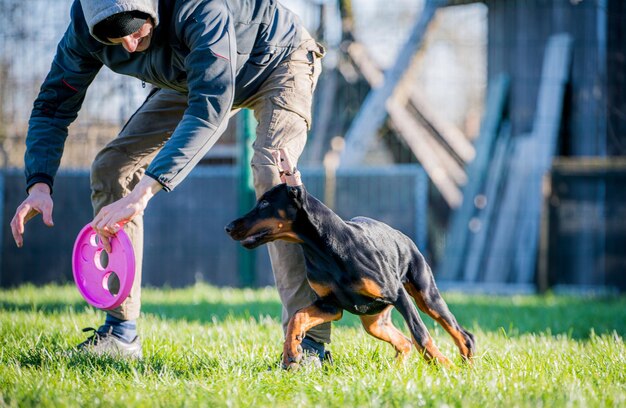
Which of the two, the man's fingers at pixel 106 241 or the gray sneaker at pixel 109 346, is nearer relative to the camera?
the man's fingers at pixel 106 241

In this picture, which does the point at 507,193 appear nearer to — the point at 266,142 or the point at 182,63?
the point at 266,142

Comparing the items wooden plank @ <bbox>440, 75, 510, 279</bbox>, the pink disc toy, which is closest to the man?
the pink disc toy

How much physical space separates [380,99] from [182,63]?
7816mm

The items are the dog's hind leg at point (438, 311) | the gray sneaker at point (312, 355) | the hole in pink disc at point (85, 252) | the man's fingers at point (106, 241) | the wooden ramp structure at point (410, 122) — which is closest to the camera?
the man's fingers at point (106, 241)

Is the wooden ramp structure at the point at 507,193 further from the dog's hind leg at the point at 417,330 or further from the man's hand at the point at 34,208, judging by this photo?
the man's hand at the point at 34,208

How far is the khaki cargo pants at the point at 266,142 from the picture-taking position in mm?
3648

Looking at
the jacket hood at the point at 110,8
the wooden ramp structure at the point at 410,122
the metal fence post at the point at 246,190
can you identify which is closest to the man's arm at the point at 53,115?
the jacket hood at the point at 110,8

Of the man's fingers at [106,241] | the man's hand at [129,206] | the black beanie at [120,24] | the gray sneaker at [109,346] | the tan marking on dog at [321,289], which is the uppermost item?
the black beanie at [120,24]

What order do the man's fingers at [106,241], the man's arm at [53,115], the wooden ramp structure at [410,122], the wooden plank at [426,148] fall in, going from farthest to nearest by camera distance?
the wooden plank at [426,148]
the wooden ramp structure at [410,122]
the man's arm at [53,115]
the man's fingers at [106,241]

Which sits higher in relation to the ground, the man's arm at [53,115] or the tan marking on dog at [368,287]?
the man's arm at [53,115]

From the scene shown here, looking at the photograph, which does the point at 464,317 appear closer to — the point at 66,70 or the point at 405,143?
the point at 66,70

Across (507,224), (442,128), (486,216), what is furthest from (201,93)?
(442,128)

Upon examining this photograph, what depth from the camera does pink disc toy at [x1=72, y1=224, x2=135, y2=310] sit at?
11.1 feet

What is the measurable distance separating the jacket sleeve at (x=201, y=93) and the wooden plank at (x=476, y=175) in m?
7.12
